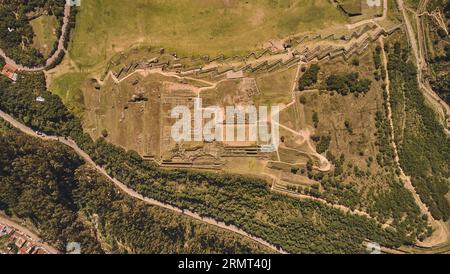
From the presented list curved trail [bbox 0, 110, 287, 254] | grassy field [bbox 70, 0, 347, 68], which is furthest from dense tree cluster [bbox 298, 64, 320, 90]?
curved trail [bbox 0, 110, 287, 254]

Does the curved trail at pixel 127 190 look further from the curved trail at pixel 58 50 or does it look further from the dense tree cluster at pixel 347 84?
the dense tree cluster at pixel 347 84

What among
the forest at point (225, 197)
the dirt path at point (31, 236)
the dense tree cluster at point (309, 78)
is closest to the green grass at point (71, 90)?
the forest at point (225, 197)

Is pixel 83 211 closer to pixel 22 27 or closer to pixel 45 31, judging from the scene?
pixel 45 31

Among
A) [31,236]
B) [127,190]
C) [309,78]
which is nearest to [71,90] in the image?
[127,190]

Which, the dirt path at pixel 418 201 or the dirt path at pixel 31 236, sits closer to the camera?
the dirt path at pixel 418 201

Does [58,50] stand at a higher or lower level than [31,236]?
higher

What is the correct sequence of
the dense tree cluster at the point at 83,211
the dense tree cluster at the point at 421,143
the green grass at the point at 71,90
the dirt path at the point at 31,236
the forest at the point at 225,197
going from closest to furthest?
the forest at the point at 225,197
the dense tree cluster at the point at 421,143
the dense tree cluster at the point at 83,211
the dirt path at the point at 31,236
the green grass at the point at 71,90
